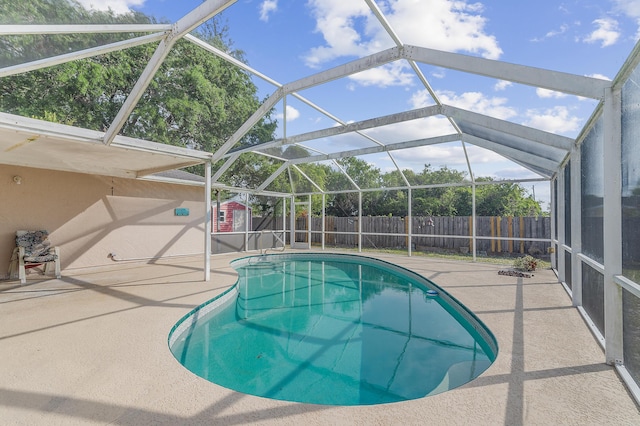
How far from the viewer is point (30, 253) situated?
246 inches

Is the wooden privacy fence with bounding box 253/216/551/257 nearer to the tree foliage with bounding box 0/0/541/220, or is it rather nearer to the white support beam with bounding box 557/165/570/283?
the tree foliage with bounding box 0/0/541/220

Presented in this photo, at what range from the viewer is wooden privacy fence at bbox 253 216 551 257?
422 inches

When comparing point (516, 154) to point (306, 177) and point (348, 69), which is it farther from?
point (306, 177)

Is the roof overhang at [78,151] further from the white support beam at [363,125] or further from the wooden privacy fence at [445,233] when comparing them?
the wooden privacy fence at [445,233]

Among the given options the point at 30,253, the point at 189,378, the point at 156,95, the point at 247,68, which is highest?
the point at 156,95

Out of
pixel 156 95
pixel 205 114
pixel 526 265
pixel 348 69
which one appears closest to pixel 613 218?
pixel 348 69

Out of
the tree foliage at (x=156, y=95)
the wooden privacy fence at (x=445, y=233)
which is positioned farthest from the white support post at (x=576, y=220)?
the tree foliage at (x=156, y=95)

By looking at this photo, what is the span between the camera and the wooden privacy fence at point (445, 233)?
35.1 feet

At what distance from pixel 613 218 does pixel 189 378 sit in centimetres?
384

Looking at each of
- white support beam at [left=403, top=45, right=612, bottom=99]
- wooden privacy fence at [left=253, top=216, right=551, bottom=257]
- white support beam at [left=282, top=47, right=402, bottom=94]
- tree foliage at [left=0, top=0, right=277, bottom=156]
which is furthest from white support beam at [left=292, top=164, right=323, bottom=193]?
white support beam at [left=403, top=45, right=612, bottom=99]

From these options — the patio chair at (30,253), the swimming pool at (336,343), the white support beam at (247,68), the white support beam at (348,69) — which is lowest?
the swimming pool at (336,343)

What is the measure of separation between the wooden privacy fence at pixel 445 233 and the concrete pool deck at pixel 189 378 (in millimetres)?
6203

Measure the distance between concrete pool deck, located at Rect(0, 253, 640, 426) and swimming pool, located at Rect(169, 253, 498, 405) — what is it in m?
0.42

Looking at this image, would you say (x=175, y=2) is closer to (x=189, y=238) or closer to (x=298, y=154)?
(x=298, y=154)
